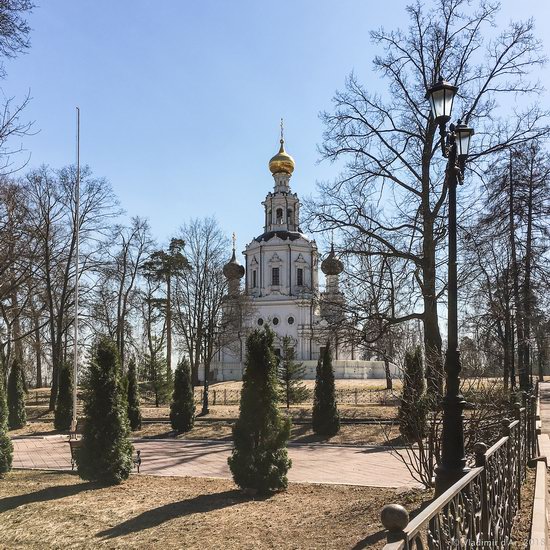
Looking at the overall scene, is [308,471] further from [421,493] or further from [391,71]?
[391,71]

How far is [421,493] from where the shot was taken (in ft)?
27.9

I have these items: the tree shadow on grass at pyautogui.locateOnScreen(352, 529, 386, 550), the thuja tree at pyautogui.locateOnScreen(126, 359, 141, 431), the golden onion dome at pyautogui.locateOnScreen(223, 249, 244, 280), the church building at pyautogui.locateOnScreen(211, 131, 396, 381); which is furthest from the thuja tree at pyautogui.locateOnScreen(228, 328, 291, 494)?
the golden onion dome at pyautogui.locateOnScreen(223, 249, 244, 280)

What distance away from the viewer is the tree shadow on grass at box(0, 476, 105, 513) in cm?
958

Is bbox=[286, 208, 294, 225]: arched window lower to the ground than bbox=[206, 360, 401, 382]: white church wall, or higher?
higher

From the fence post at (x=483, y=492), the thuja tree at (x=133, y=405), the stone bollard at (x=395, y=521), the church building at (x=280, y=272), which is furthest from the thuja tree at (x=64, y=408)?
the church building at (x=280, y=272)

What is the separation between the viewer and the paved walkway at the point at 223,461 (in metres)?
12.4

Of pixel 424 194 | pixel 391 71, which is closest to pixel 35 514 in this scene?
pixel 424 194

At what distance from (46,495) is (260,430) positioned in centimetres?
392

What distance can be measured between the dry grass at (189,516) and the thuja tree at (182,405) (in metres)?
10.3

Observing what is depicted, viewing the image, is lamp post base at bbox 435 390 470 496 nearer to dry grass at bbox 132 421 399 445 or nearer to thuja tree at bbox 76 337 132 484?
thuja tree at bbox 76 337 132 484

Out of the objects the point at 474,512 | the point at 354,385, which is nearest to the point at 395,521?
the point at 474,512

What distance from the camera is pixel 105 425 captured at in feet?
38.1

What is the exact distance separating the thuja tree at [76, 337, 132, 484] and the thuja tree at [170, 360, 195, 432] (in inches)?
376

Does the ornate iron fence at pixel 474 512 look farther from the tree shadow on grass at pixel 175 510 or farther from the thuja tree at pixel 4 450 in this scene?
the thuja tree at pixel 4 450
